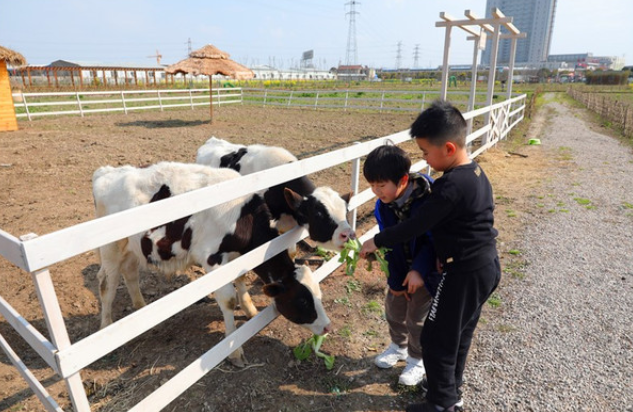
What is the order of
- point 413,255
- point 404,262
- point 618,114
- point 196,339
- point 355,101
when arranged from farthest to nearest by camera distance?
point 355,101, point 618,114, point 196,339, point 404,262, point 413,255

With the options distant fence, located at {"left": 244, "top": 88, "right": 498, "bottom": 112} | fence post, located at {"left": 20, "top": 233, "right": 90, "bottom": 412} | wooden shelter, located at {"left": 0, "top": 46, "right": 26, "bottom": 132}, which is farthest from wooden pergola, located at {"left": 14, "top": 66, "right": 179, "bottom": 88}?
fence post, located at {"left": 20, "top": 233, "right": 90, "bottom": 412}

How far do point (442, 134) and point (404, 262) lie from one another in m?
0.90

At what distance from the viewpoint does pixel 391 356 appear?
281 centimetres

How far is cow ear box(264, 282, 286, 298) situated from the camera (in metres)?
2.71

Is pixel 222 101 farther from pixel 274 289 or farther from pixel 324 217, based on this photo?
pixel 274 289

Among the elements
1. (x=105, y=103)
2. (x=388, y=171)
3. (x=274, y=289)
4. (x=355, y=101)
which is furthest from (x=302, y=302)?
(x=105, y=103)

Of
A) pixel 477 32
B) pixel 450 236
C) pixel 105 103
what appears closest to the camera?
pixel 450 236

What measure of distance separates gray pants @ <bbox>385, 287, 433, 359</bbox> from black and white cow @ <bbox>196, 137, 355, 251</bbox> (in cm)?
56

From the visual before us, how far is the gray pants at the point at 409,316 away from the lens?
8.18 feet

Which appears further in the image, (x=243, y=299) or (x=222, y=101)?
(x=222, y=101)

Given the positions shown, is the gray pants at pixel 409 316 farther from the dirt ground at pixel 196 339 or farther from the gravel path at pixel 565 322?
the gravel path at pixel 565 322

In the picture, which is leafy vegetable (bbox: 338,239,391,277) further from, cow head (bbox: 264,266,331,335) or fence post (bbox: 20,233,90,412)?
fence post (bbox: 20,233,90,412)

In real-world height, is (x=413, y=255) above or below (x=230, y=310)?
above

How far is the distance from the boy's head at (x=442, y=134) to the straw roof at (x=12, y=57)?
51.8ft
